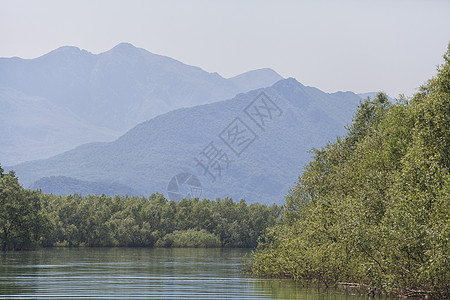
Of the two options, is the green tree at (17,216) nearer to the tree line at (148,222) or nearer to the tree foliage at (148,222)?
the tree line at (148,222)

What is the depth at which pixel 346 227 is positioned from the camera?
41.4 meters

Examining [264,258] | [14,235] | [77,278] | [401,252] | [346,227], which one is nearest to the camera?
[401,252]

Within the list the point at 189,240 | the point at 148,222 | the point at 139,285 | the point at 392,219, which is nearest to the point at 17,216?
the point at 148,222

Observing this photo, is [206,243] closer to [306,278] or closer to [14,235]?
[14,235]

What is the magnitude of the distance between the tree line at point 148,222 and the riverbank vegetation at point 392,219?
67.7 metres

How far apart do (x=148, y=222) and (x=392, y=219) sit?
12470cm

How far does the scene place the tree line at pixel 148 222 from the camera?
142625 millimetres

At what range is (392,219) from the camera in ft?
120

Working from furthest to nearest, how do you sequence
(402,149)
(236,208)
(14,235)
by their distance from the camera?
(236,208) → (14,235) → (402,149)

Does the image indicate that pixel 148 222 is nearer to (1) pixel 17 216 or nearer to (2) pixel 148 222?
(2) pixel 148 222

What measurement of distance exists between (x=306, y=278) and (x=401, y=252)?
16.2 metres

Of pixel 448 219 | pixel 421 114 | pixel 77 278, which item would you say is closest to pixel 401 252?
pixel 448 219

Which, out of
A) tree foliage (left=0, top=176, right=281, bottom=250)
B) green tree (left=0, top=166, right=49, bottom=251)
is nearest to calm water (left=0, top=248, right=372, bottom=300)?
green tree (left=0, top=166, right=49, bottom=251)

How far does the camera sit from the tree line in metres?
143
